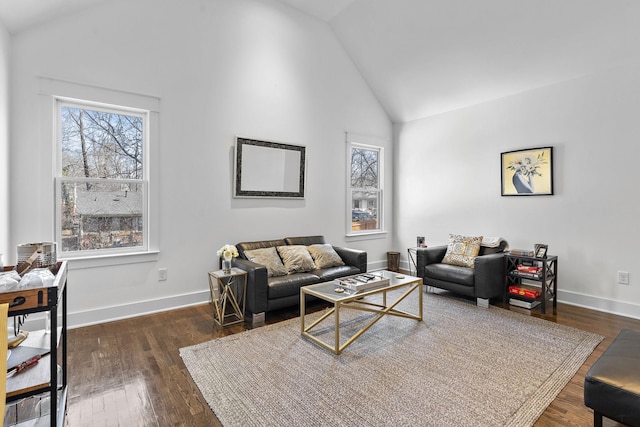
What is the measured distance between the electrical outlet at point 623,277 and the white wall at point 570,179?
4 centimetres

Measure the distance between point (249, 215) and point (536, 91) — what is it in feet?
13.4

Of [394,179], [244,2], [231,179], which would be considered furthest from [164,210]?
[394,179]

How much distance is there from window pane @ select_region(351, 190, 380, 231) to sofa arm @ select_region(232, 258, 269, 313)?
2514mm

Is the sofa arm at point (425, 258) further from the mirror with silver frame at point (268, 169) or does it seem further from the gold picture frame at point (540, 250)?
the mirror with silver frame at point (268, 169)

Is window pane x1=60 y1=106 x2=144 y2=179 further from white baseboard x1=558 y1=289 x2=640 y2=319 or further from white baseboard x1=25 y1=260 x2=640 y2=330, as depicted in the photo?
white baseboard x1=558 y1=289 x2=640 y2=319

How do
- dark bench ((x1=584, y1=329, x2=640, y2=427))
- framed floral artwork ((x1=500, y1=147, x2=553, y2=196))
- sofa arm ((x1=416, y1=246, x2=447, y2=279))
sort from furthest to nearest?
sofa arm ((x1=416, y1=246, x2=447, y2=279)), framed floral artwork ((x1=500, y1=147, x2=553, y2=196)), dark bench ((x1=584, y1=329, x2=640, y2=427))

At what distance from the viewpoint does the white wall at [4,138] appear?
271 centimetres

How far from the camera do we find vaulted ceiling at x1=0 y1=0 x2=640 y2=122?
131 inches

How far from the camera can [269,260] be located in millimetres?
3814

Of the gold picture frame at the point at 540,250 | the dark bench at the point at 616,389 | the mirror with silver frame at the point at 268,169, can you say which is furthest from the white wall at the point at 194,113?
the dark bench at the point at 616,389

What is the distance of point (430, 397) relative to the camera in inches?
81.6

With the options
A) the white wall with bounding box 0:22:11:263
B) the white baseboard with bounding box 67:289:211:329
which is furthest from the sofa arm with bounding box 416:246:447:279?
the white wall with bounding box 0:22:11:263

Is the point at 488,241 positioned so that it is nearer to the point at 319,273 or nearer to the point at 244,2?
the point at 319,273

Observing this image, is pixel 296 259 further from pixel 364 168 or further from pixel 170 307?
pixel 364 168
